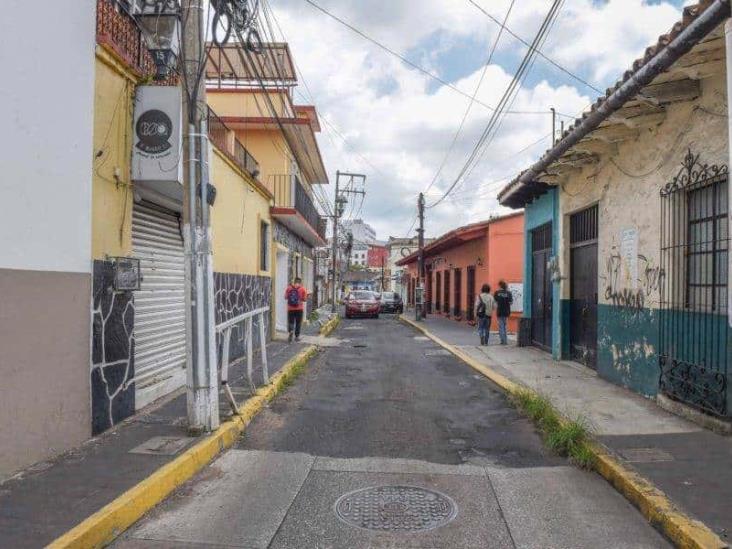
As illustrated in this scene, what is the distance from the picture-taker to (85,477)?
4.43 m

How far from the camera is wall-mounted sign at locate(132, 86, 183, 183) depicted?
20.7 ft

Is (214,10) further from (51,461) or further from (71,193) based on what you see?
(51,461)

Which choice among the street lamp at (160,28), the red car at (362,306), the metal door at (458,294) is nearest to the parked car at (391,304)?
the red car at (362,306)

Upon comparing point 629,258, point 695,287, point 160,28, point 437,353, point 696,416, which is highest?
point 160,28

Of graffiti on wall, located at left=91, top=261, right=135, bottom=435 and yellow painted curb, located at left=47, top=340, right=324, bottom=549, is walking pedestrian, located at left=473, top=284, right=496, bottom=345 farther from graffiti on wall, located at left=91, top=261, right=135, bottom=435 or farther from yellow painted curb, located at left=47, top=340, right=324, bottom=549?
graffiti on wall, located at left=91, top=261, right=135, bottom=435

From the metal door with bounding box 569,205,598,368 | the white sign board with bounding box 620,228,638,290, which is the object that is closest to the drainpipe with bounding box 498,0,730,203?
the white sign board with bounding box 620,228,638,290

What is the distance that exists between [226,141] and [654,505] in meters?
9.29

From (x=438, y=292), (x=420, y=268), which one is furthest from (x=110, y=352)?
(x=438, y=292)

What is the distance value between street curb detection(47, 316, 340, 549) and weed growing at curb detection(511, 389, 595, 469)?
3.18 m

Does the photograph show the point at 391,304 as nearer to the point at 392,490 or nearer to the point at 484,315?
the point at 484,315

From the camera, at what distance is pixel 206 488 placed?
15.3 feet

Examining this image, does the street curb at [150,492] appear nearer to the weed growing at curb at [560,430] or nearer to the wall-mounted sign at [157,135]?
the wall-mounted sign at [157,135]

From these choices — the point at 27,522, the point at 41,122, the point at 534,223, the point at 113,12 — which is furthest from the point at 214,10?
the point at 534,223

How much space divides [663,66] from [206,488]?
219 inches
